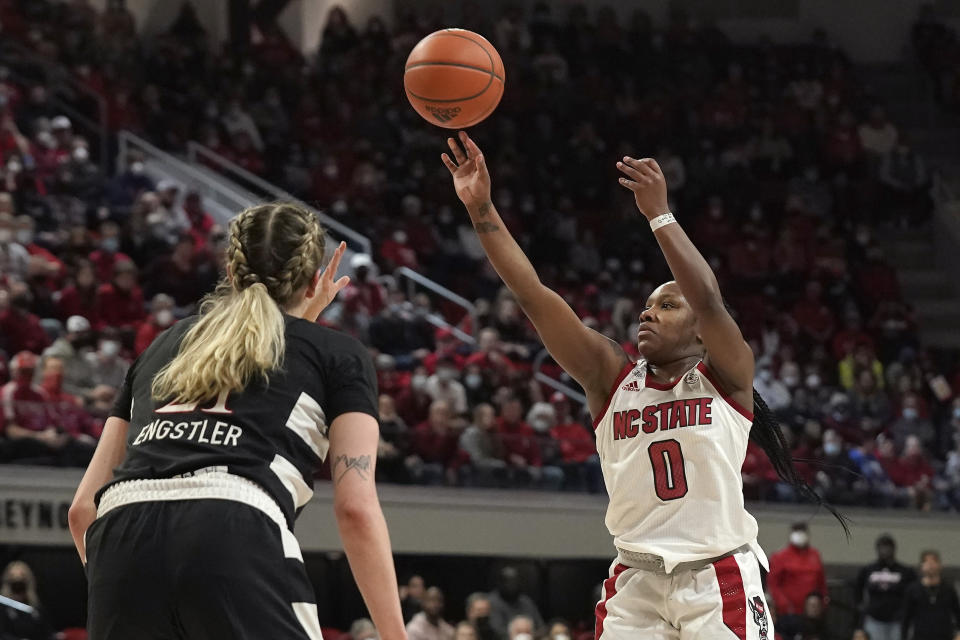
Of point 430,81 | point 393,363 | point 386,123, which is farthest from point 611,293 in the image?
point 430,81

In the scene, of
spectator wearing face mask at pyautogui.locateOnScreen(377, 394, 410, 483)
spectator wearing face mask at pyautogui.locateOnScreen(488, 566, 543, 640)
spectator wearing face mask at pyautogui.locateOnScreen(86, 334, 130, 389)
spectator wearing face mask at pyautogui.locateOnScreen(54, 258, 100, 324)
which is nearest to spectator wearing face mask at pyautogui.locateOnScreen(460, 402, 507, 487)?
spectator wearing face mask at pyautogui.locateOnScreen(377, 394, 410, 483)

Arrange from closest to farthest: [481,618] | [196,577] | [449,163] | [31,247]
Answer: [196,577], [449,163], [481,618], [31,247]

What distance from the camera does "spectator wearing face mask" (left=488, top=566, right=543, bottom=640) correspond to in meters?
12.2

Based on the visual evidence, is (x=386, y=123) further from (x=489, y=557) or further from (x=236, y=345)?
(x=236, y=345)

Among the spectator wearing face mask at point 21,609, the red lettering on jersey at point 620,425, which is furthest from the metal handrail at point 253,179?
the red lettering on jersey at point 620,425

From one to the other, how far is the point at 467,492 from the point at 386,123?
27.1 feet

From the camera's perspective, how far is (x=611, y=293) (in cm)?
1838

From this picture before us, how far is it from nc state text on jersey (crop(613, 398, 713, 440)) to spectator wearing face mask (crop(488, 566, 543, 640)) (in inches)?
285

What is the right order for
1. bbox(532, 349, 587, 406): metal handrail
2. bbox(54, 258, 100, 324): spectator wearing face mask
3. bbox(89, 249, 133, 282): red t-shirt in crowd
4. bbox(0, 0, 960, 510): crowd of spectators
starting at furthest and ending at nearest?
bbox(532, 349, 587, 406): metal handrail < bbox(89, 249, 133, 282): red t-shirt in crowd < bbox(0, 0, 960, 510): crowd of spectators < bbox(54, 258, 100, 324): spectator wearing face mask

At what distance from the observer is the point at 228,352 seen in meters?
3.29

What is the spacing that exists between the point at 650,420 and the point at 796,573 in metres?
8.61

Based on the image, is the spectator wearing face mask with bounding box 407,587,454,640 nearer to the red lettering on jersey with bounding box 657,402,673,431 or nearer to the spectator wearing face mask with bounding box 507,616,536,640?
the spectator wearing face mask with bounding box 507,616,536,640

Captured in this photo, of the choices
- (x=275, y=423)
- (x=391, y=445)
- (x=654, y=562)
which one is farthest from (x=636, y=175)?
(x=391, y=445)

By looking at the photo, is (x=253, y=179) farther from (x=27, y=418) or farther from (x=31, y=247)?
(x=27, y=418)
